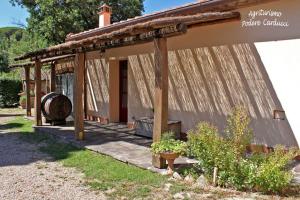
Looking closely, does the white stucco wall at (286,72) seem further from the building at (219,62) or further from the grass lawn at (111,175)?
the grass lawn at (111,175)

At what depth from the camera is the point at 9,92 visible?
24.0 m

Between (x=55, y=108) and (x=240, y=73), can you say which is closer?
(x=240, y=73)

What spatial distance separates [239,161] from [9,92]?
21187 mm

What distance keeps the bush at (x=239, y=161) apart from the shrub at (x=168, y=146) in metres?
0.24

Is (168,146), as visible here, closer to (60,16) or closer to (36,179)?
(36,179)

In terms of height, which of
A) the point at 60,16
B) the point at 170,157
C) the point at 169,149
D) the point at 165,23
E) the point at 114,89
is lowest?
the point at 170,157

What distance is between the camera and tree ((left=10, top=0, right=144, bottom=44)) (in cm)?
2452

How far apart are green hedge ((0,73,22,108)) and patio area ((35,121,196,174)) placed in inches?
491

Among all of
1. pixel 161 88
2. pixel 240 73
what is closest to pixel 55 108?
pixel 161 88

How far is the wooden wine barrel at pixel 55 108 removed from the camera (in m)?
12.9

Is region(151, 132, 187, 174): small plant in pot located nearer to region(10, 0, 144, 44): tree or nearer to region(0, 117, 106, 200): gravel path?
region(0, 117, 106, 200): gravel path

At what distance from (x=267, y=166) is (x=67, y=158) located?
457 centimetres

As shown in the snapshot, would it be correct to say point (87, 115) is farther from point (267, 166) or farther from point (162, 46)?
point (267, 166)

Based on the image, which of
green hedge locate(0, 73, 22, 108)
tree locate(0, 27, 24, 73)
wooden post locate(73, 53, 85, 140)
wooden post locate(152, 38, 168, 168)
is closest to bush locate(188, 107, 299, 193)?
wooden post locate(152, 38, 168, 168)
